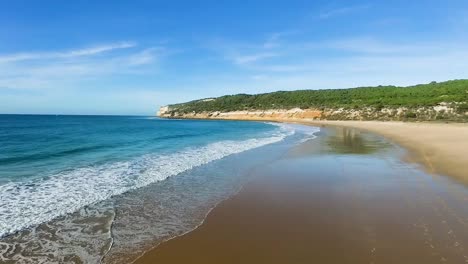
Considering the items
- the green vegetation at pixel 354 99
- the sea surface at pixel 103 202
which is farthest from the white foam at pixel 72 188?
the green vegetation at pixel 354 99

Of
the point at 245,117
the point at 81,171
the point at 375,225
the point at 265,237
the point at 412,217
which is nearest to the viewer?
the point at 265,237

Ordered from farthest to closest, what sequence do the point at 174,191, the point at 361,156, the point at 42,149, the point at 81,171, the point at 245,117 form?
the point at 245,117 → the point at 42,149 → the point at 361,156 → the point at 81,171 → the point at 174,191

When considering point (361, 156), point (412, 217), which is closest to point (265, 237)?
point (412, 217)

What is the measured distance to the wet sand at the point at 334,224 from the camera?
19.8ft

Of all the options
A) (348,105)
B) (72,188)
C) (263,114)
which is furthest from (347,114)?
(72,188)

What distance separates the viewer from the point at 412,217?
8008mm

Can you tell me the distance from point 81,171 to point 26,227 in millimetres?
7335

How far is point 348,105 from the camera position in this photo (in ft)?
274

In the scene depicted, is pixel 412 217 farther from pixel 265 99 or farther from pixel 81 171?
pixel 265 99

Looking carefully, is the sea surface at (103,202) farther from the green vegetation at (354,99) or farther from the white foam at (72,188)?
the green vegetation at (354,99)

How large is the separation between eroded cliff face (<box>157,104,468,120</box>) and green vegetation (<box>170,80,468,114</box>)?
4.03ft

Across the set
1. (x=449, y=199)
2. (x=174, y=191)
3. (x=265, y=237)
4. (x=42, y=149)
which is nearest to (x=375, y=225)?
(x=265, y=237)

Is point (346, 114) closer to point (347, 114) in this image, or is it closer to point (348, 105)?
point (347, 114)

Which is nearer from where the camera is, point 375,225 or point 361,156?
point 375,225
